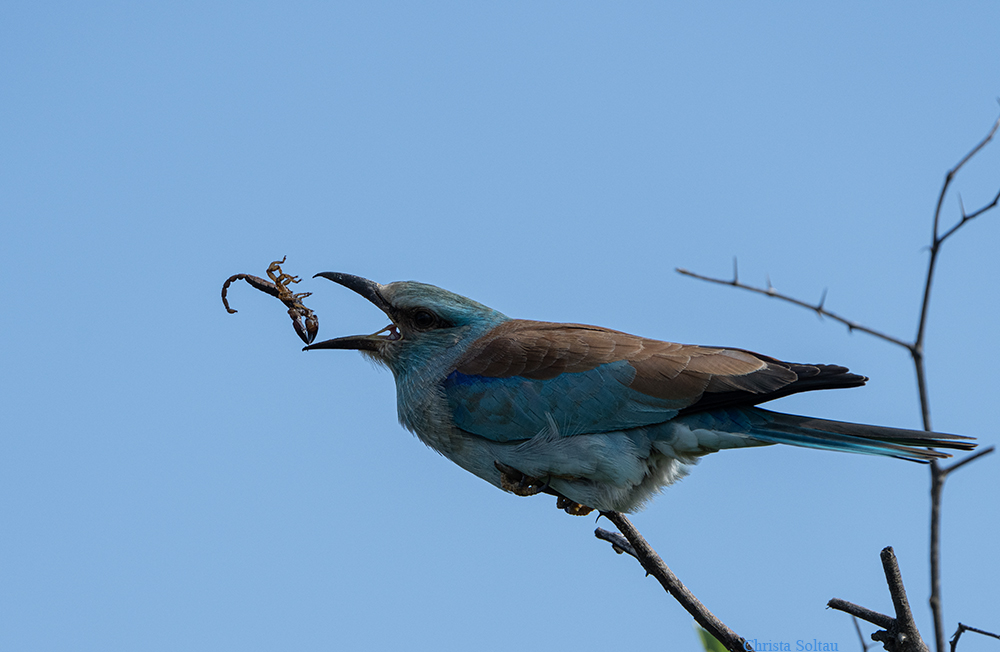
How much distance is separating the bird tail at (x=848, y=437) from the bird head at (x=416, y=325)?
1.91 metres

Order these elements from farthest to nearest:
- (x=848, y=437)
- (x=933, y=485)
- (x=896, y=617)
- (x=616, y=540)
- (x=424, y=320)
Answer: (x=424, y=320) < (x=616, y=540) < (x=848, y=437) < (x=896, y=617) < (x=933, y=485)

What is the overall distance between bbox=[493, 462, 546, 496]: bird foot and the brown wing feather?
21.7 inches

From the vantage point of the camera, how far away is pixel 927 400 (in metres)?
2.28

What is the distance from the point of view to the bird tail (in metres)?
4.44

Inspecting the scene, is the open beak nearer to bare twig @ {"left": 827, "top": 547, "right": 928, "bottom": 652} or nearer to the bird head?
the bird head

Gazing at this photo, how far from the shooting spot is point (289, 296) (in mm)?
6445

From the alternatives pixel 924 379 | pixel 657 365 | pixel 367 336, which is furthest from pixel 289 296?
pixel 924 379

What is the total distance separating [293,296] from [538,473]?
86.4 inches

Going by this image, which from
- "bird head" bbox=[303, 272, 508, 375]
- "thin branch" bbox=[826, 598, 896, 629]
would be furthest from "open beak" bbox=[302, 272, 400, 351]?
"thin branch" bbox=[826, 598, 896, 629]

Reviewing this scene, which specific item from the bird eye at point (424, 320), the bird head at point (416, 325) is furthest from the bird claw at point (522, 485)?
the bird eye at point (424, 320)

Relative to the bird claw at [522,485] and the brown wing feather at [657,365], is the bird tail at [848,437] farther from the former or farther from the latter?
the bird claw at [522,485]

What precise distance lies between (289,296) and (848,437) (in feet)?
11.9

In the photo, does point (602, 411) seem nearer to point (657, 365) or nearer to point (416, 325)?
point (657, 365)

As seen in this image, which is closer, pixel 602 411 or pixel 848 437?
pixel 848 437
